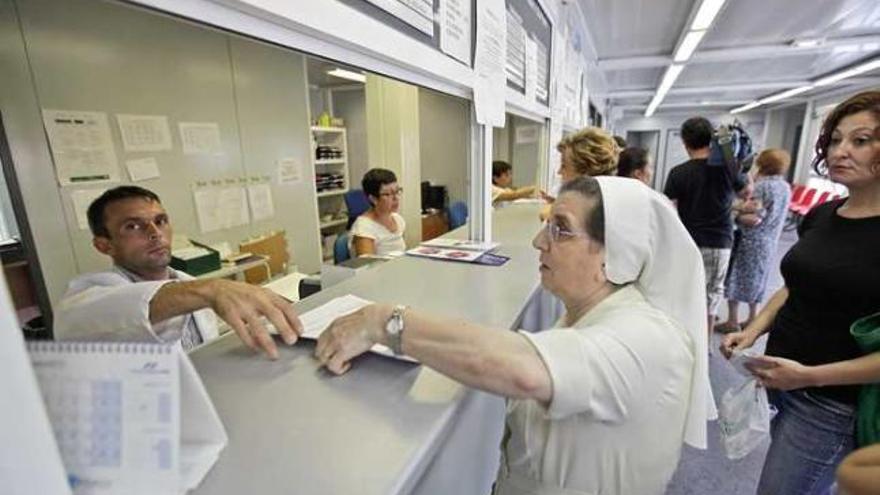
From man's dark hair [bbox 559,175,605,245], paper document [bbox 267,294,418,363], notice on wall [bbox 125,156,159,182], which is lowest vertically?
paper document [bbox 267,294,418,363]

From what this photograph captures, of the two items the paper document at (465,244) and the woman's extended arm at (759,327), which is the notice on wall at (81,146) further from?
the woman's extended arm at (759,327)

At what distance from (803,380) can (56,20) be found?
3226 mm

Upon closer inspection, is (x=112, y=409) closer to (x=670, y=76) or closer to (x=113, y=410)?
(x=113, y=410)

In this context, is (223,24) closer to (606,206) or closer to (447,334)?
(447,334)

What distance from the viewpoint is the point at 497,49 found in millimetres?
1731

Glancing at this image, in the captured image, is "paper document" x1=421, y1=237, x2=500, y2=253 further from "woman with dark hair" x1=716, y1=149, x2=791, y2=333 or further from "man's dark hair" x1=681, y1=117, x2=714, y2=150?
"woman with dark hair" x1=716, y1=149, x2=791, y2=333

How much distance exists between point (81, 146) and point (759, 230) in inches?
170

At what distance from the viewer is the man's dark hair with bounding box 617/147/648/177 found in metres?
2.52

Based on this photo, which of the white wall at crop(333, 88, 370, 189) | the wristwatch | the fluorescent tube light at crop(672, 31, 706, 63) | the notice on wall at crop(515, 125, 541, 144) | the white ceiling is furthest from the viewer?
the white wall at crop(333, 88, 370, 189)

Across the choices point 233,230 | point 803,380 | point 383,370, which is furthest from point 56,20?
point 803,380

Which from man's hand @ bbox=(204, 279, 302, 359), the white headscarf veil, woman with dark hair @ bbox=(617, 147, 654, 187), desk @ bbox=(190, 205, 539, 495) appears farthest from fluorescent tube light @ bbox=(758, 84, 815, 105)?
man's hand @ bbox=(204, 279, 302, 359)

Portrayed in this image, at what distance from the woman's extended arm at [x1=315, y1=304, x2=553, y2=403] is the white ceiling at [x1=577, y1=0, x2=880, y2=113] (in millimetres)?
3930

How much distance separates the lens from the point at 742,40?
475 centimetres

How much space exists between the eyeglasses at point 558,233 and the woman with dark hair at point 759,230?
297 cm
